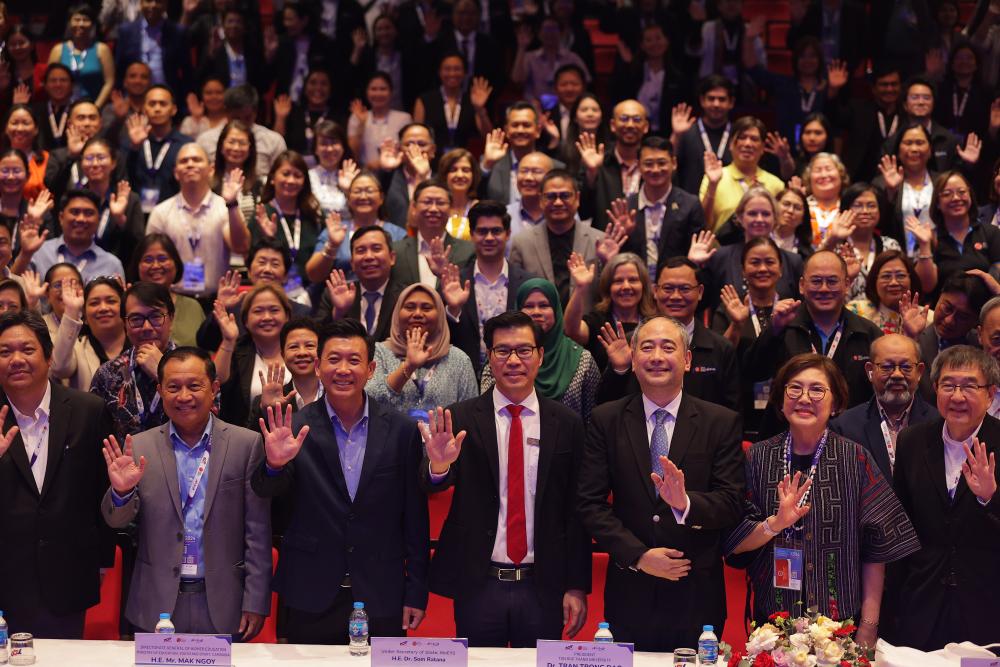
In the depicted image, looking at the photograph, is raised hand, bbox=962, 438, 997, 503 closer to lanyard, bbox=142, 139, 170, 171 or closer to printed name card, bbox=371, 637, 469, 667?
printed name card, bbox=371, 637, 469, 667

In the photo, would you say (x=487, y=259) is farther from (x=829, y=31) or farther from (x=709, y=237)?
(x=829, y=31)

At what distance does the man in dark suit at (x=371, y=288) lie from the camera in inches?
232

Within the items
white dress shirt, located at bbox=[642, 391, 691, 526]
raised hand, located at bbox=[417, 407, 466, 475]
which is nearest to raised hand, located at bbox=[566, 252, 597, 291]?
white dress shirt, located at bbox=[642, 391, 691, 526]

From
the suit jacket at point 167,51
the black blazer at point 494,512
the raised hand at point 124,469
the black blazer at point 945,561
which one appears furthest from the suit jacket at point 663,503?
the suit jacket at point 167,51

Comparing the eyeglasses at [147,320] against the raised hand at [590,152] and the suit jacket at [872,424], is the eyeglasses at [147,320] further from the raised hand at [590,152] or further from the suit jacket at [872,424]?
the raised hand at [590,152]

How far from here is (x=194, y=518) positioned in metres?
4.14

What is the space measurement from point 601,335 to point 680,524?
5.47ft

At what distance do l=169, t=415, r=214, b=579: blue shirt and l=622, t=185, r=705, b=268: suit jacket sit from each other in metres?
3.02

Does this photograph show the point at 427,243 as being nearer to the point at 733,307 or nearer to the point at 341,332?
the point at 733,307

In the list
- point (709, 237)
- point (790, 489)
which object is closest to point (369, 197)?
point (709, 237)

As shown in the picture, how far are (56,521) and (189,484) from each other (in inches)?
18.3

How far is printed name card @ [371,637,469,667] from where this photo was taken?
138 inches

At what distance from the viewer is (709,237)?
643 centimetres

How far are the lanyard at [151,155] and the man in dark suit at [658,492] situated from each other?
440 centimetres
